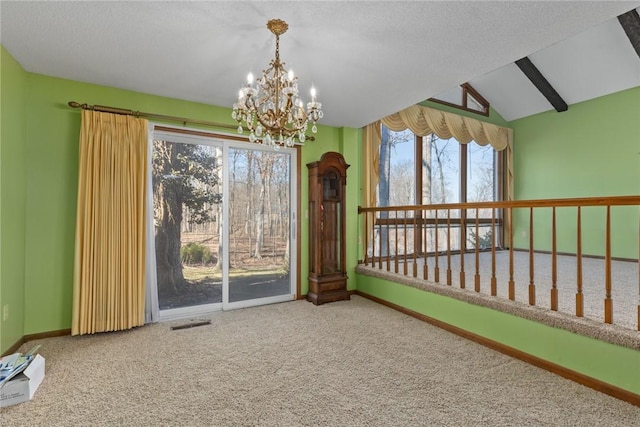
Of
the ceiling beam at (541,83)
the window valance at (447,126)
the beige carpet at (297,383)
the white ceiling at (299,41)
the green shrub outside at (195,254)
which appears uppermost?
the ceiling beam at (541,83)

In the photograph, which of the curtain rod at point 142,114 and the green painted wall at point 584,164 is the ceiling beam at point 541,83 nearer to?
the green painted wall at point 584,164

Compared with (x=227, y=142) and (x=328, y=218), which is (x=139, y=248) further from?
(x=328, y=218)

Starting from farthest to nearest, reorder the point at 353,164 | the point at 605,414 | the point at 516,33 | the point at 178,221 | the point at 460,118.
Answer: the point at 460,118, the point at 353,164, the point at 178,221, the point at 516,33, the point at 605,414

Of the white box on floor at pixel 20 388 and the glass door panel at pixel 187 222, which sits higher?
the glass door panel at pixel 187 222

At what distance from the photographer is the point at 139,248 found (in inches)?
117

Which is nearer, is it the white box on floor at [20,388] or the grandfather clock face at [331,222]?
the white box on floor at [20,388]

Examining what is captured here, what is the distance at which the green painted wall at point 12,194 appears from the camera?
2.27m

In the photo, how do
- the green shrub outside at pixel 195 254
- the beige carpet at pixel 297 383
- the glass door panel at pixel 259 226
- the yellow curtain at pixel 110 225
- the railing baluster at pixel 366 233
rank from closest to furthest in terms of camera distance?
1. the beige carpet at pixel 297 383
2. the yellow curtain at pixel 110 225
3. the green shrub outside at pixel 195 254
4. the glass door panel at pixel 259 226
5. the railing baluster at pixel 366 233

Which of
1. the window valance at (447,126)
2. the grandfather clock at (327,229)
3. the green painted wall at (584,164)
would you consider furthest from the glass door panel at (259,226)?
the green painted wall at (584,164)

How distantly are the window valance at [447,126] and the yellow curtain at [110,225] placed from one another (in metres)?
3.34

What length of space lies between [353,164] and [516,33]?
2.48 m

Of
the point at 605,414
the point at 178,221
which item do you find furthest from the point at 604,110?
the point at 178,221

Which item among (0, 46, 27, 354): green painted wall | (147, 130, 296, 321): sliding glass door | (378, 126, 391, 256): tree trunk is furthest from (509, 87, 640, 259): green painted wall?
(0, 46, 27, 354): green painted wall

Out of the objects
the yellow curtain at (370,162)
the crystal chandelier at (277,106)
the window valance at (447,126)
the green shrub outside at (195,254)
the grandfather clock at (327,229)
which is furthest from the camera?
the window valance at (447,126)
